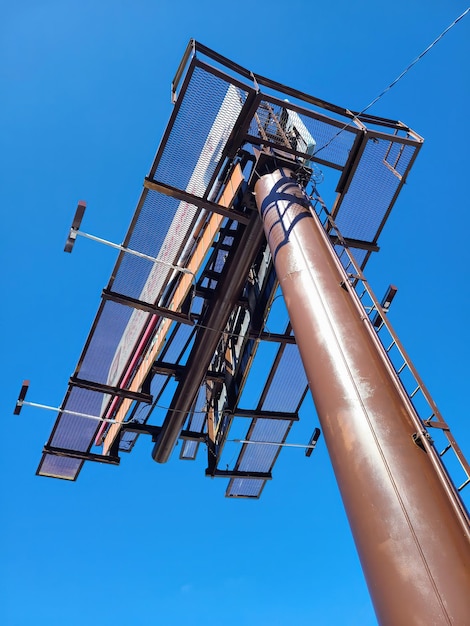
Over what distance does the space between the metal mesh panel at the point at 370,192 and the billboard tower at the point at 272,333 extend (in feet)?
0.09

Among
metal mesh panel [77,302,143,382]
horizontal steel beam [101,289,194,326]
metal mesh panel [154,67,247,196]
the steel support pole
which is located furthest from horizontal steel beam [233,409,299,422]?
the steel support pole

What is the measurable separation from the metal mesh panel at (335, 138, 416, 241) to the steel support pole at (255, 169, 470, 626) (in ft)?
13.5

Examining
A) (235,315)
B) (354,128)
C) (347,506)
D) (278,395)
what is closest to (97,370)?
(235,315)

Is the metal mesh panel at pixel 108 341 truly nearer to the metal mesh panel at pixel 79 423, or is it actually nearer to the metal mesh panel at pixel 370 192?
the metal mesh panel at pixel 79 423

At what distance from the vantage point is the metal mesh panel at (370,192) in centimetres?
952

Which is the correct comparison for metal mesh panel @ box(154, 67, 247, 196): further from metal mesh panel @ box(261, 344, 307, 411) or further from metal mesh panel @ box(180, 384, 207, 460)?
metal mesh panel @ box(180, 384, 207, 460)

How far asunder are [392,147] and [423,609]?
8362 mm

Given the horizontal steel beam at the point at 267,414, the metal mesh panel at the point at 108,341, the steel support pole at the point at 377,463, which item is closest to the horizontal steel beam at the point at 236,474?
the horizontal steel beam at the point at 267,414

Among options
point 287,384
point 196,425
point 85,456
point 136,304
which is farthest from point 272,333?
point 85,456

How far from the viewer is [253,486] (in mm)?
13406

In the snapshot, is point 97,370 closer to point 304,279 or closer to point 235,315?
point 235,315

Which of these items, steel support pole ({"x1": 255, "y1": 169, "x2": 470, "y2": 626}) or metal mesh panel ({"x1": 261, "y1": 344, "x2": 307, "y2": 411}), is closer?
steel support pole ({"x1": 255, "y1": 169, "x2": 470, "y2": 626})

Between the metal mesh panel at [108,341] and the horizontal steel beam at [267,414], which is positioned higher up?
the metal mesh panel at [108,341]

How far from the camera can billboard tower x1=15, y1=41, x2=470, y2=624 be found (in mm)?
3719
